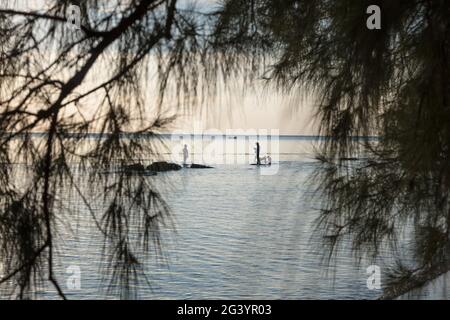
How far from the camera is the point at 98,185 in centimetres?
86

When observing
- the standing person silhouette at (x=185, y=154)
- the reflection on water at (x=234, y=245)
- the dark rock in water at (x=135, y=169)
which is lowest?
the reflection on water at (x=234, y=245)

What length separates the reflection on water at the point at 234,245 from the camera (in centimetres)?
90

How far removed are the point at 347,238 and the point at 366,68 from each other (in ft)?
1.11

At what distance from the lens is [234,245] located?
320 centimetres

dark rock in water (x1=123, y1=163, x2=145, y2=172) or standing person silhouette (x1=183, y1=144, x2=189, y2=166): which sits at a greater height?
standing person silhouette (x1=183, y1=144, x2=189, y2=166)

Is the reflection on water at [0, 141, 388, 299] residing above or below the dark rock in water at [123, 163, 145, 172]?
below

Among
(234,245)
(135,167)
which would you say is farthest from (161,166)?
(234,245)

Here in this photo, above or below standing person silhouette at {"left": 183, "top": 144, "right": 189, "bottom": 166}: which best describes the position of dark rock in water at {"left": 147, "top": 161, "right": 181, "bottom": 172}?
below

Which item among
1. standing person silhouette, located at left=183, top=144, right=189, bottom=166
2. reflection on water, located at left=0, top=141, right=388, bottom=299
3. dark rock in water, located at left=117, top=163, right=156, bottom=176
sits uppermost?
standing person silhouette, located at left=183, top=144, right=189, bottom=166

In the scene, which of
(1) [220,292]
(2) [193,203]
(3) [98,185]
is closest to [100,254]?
(3) [98,185]

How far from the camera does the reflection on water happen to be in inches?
35.3

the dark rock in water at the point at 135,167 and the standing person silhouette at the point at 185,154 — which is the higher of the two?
the standing person silhouette at the point at 185,154

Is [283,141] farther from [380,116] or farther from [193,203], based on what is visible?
[193,203]

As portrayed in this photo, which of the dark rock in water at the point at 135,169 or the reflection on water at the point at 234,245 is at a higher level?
the dark rock in water at the point at 135,169
